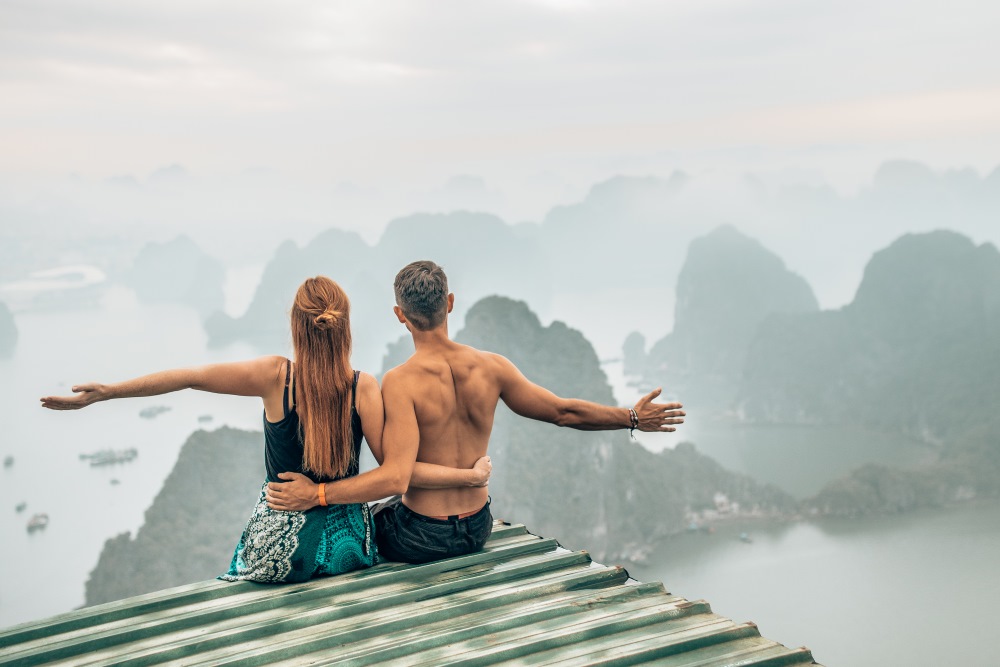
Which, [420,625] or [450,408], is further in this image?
[450,408]

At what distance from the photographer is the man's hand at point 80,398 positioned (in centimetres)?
293

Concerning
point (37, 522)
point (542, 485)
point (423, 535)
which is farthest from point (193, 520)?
point (423, 535)

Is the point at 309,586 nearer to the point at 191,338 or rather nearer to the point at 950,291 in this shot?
the point at 950,291

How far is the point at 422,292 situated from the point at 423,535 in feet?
2.90

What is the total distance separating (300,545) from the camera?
10.6ft

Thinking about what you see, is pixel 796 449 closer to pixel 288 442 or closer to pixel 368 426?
pixel 368 426

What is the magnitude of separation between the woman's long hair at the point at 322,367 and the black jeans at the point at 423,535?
0.40 metres

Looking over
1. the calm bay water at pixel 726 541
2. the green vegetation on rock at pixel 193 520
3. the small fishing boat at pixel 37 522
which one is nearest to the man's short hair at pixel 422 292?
the calm bay water at pixel 726 541

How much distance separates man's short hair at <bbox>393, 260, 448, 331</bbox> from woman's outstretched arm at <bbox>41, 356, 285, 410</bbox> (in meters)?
0.47

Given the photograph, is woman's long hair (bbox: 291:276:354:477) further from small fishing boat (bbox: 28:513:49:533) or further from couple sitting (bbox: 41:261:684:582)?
small fishing boat (bbox: 28:513:49:533)

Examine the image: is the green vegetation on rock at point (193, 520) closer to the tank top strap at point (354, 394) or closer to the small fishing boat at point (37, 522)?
the small fishing boat at point (37, 522)

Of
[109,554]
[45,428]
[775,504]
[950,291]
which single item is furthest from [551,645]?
[950,291]

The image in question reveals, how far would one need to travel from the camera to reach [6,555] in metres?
68.2

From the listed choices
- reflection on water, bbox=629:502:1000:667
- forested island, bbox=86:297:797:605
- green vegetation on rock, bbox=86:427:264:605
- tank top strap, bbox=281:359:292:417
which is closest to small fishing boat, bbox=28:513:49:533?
green vegetation on rock, bbox=86:427:264:605
